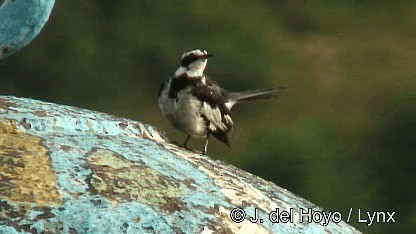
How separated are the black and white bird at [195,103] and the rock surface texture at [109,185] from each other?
1.94 m

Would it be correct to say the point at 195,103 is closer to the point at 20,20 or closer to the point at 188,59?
the point at 188,59

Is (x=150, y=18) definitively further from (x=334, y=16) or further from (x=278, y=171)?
(x=278, y=171)

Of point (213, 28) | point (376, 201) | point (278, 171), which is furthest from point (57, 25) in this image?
point (376, 201)

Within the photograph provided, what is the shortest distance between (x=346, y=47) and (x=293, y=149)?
4.67 m

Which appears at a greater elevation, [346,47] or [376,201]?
[346,47]

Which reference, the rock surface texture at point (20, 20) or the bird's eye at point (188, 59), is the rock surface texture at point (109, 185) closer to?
the rock surface texture at point (20, 20)

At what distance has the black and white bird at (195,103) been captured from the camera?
7387 millimetres

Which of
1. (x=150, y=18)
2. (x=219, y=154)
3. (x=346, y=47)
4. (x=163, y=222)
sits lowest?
(x=163, y=222)

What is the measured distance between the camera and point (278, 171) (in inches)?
609

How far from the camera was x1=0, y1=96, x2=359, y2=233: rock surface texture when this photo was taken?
14.9 feet

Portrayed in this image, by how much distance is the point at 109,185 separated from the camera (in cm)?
472

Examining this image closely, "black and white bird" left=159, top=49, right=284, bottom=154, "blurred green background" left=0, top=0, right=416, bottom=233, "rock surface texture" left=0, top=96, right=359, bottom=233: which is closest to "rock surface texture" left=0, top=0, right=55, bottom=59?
"rock surface texture" left=0, top=96, right=359, bottom=233

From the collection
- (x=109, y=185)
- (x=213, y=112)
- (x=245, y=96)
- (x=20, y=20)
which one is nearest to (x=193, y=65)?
(x=213, y=112)

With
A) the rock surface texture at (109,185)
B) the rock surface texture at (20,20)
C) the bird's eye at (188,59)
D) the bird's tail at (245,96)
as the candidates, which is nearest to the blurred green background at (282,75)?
the bird's tail at (245,96)
